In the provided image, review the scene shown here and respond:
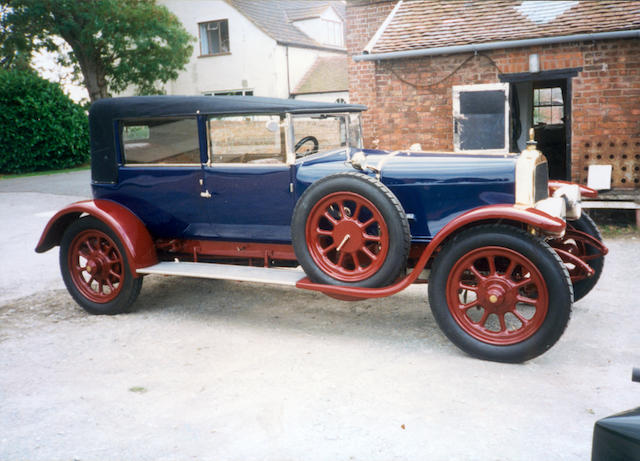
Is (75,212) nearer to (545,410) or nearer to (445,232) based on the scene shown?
(445,232)

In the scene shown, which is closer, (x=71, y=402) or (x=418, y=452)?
(x=418, y=452)

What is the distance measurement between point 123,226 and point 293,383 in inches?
86.4

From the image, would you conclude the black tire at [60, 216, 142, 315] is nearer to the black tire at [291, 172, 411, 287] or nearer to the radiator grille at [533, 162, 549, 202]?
the black tire at [291, 172, 411, 287]

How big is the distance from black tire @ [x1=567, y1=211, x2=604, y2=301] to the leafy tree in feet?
59.3

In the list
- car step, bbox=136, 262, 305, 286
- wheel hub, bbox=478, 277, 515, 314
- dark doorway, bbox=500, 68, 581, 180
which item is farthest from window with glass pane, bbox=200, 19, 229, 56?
wheel hub, bbox=478, 277, 515, 314

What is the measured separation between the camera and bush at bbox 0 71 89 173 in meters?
19.1

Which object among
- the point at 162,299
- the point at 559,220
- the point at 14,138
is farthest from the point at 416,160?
the point at 14,138

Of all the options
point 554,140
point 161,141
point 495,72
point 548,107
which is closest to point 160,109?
point 161,141

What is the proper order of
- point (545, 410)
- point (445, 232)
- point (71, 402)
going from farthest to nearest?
point (445, 232) < point (71, 402) < point (545, 410)

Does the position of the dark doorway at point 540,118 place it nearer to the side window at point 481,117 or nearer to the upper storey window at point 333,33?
the side window at point 481,117

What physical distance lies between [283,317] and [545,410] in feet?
7.77

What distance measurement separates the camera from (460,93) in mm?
8883

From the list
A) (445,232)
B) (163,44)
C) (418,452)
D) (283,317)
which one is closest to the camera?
(418,452)

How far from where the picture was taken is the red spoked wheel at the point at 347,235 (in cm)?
399
